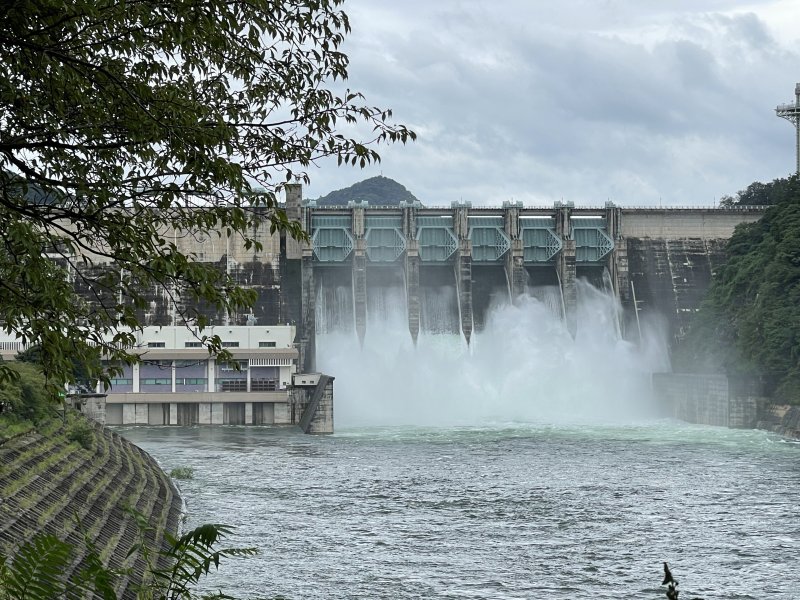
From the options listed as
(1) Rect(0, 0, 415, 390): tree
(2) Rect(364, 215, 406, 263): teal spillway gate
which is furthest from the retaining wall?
(1) Rect(0, 0, 415, 390): tree

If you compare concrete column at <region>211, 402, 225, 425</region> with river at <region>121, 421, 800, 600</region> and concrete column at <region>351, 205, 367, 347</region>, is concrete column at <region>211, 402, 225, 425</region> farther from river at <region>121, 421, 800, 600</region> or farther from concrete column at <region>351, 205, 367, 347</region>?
concrete column at <region>351, 205, 367, 347</region>

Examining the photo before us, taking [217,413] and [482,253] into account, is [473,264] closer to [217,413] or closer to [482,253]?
[482,253]

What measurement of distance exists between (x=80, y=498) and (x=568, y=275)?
6239 centimetres

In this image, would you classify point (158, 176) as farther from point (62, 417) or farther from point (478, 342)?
point (478, 342)

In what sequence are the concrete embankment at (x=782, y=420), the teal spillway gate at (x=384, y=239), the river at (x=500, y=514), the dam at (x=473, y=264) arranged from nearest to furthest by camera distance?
the river at (x=500, y=514)
the concrete embankment at (x=782, y=420)
the dam at (x=473, y=264)
the teal spillway gate at (x=384, y=239)

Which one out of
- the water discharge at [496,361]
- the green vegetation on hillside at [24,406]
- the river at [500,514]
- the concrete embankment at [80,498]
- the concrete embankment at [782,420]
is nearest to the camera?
the concrete embankment at [80,498]

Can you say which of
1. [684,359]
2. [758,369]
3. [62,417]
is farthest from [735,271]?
[62,417]

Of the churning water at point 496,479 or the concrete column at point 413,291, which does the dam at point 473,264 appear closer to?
the concrete column at point 413,291

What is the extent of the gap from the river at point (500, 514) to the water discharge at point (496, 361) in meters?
18.7

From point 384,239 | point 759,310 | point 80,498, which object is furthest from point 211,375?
point 80,498

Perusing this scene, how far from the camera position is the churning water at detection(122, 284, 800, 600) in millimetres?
28531

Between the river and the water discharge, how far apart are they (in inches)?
737

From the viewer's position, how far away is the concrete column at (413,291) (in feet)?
278

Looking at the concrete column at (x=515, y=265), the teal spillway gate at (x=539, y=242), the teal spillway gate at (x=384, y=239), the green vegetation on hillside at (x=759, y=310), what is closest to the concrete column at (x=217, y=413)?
the teal spillway gate at (x=384, y=239)
